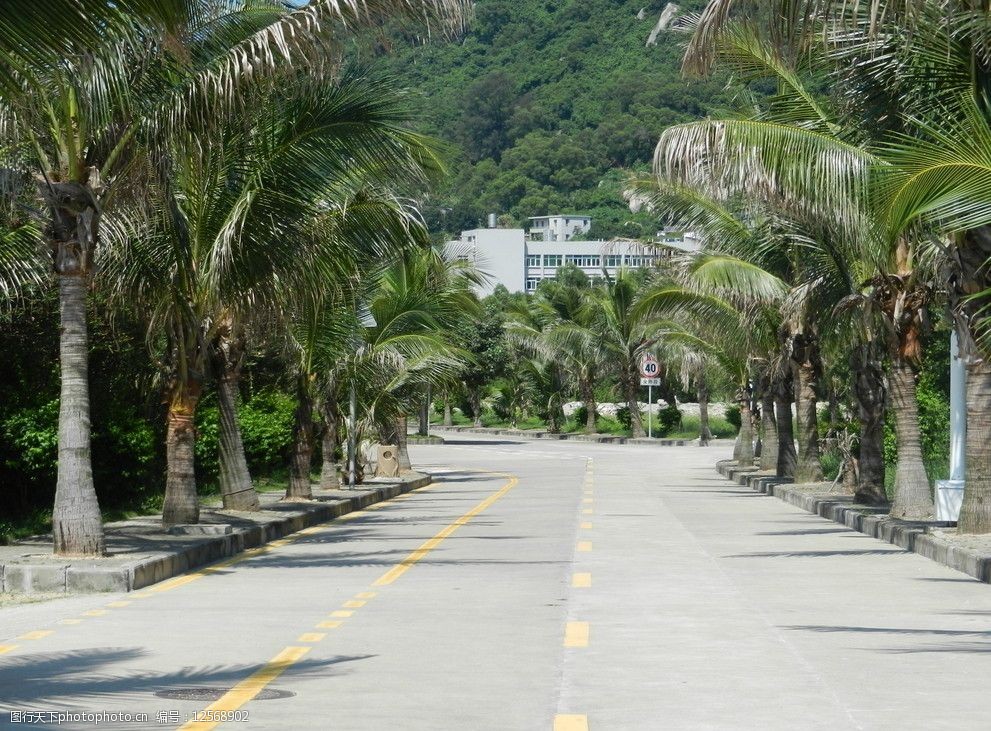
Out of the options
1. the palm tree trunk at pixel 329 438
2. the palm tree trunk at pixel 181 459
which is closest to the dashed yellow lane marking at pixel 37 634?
the palm tree trunk at pixel 181 459

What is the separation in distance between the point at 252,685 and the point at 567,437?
7108cm

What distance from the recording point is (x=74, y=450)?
15633mm

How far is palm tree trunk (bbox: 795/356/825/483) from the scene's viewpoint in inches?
1248

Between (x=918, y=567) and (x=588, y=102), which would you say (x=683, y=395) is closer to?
(x=918, y=567)

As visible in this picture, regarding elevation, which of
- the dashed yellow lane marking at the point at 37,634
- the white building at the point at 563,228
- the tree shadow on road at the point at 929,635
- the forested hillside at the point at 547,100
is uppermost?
the forested hillside at the point at 547,100

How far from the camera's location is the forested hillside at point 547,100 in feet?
577

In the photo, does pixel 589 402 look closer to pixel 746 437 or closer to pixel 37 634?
pixel 746 437

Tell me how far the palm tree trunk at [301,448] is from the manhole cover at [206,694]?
17.9 meters

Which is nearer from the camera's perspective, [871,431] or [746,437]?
[871,431]

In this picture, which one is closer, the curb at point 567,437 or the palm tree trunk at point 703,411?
the palm tree trunk at point 703,411

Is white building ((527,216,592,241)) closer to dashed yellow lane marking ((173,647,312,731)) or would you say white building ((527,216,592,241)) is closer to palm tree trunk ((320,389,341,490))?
palm tree trunk ((320,389,341,490))

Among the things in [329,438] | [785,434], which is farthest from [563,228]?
[329,438]

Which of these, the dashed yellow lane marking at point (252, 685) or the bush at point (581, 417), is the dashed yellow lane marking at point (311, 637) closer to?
the dashed yellow lane marking at point (252, 685)

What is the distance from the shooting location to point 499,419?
102 m
